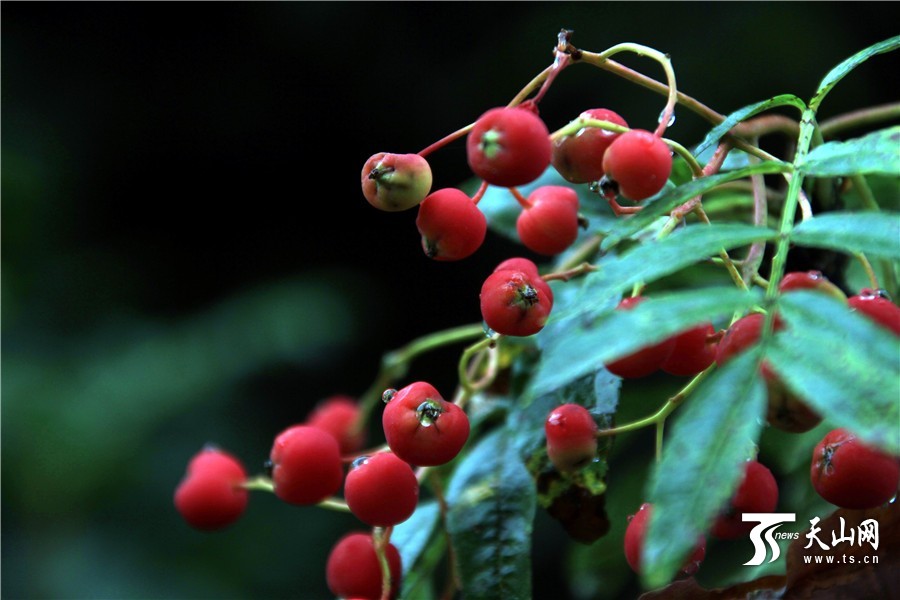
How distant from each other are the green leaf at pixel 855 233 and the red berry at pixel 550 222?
0.17m

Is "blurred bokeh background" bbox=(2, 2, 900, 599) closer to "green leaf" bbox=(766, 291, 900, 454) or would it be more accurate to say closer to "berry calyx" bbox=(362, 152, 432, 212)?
"berry calyx" bbox=(362, 152, 432, 212)

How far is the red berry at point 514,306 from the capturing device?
19.9 inches

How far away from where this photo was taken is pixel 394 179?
19.9 inches

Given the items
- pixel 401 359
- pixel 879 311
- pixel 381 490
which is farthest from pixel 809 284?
pixel 401 359

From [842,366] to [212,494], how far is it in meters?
0.56

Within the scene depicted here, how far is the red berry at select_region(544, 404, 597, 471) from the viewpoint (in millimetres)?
536

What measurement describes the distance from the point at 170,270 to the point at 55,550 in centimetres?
65

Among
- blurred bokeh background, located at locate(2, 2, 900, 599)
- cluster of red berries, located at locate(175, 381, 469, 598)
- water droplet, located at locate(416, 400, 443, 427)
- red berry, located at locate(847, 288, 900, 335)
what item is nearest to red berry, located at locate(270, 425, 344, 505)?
cluster of red berries, located at locate(175, 381, 469, 598)

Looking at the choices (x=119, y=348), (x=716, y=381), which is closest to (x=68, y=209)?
(x=119, y=348)

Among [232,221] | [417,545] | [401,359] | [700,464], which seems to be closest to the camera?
[700,464]

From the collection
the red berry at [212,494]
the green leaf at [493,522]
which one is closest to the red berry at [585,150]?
the green leaf at [493,522]

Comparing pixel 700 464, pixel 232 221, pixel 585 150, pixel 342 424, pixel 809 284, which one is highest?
pixel 232 221

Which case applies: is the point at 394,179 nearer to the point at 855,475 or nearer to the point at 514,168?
the point at 514,168

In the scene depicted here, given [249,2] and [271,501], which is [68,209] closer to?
[249,2]
